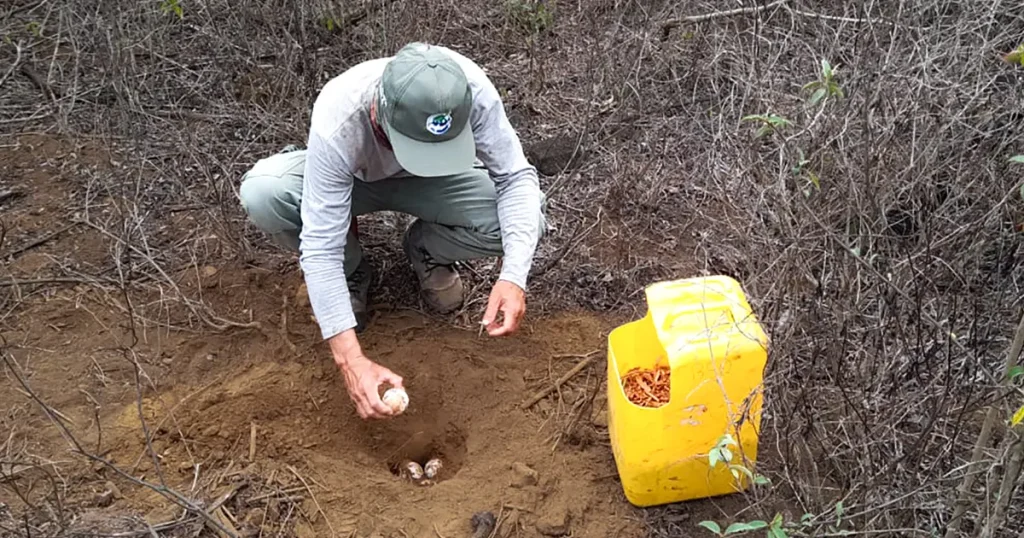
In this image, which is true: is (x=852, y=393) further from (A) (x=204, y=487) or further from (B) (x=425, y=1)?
(B) (x=425, y=1)

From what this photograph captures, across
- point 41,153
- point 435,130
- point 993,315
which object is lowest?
point 41,153

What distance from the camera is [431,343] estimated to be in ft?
9.66

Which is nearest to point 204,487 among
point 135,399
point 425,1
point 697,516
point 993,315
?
point 135,399

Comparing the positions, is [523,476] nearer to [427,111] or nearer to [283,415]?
[283,415]

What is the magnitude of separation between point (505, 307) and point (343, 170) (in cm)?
58

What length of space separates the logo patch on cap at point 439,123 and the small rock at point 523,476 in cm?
95

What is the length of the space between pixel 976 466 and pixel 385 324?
1.86 metres

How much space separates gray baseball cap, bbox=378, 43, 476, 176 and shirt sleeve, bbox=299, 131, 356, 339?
21cm

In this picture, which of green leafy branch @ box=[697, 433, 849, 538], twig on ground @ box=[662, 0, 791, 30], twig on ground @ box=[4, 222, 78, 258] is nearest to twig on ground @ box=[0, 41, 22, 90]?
twig on ground @ box=[4, 222, 78, 258]

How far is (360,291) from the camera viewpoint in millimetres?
3012

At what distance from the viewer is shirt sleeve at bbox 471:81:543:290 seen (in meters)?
2.50

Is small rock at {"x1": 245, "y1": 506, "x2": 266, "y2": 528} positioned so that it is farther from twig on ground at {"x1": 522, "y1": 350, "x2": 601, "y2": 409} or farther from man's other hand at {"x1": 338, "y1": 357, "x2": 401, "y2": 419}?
twig on ground at {"x1": 522, "y1": 350, "x2": 601, "y2": 409}

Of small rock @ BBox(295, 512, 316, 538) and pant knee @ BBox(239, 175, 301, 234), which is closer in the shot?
small rock @ BBox(295, 512, 316, 538)

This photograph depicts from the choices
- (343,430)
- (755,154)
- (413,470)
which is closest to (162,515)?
(343,430)
